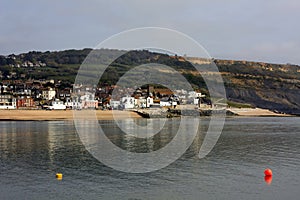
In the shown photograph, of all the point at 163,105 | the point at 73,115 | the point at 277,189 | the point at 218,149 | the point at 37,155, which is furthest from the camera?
the point at 163,105

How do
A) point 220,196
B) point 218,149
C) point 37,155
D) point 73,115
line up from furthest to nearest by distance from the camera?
point 73,115 < point 218,149 < point 37,155 < point 220,196

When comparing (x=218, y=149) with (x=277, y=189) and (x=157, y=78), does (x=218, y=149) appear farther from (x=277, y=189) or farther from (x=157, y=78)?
(x=157, y=78)

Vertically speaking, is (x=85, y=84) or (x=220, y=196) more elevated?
(x=85, y=84)

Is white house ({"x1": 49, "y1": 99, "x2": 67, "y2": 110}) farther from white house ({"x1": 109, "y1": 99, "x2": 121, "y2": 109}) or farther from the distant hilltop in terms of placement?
the distant hilltop

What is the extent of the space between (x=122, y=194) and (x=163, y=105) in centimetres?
10467

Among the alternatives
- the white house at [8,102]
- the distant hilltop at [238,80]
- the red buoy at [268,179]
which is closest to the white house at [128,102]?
the distant hilltop at [238,80]

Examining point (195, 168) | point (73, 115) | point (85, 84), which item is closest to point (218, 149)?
point (195, 168)

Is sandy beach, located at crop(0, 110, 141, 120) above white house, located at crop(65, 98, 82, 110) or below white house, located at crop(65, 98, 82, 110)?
below

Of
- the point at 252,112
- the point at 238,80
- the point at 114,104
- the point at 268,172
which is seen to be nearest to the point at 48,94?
the point at 114,104

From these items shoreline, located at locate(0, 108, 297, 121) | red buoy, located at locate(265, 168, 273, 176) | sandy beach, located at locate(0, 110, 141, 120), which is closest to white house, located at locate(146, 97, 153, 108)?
shoreline, located at locate(0, 108, 297, 121)

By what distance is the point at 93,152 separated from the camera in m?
30.3

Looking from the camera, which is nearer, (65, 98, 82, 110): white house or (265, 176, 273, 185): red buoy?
(265, 176, 273, 185): red buoy

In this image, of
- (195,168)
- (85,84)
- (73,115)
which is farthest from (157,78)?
(195,168)

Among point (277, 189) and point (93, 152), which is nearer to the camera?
point (277, 189)
